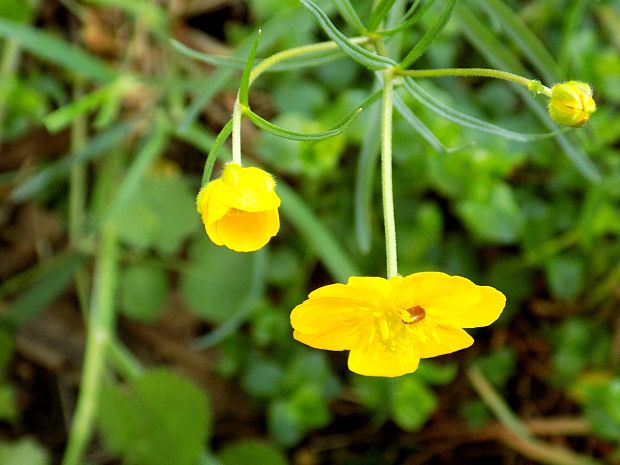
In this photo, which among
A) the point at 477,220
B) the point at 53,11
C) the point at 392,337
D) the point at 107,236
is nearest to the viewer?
the point at 392,337

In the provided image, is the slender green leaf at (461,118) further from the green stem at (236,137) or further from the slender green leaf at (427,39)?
the green stem at (236,137)

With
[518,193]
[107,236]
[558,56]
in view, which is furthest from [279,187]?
[558,56]

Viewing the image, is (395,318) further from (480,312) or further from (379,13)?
(379,13)

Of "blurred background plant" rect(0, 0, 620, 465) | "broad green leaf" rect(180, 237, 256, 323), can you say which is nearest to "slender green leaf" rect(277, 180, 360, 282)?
"blurred background plant" rect(0, 0, 620, 465)

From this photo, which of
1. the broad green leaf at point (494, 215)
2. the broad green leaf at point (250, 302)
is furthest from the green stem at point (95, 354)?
the broad green leaf at point (494, 215)

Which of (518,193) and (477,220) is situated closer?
(477,220)

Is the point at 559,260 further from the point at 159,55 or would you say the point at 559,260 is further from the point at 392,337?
the point at 159,55
